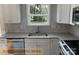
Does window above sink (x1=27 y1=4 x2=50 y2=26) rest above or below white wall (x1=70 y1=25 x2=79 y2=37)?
above


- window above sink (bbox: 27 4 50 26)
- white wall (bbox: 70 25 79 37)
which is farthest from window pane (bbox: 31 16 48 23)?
white wall (bbox: 70 25 79 37)

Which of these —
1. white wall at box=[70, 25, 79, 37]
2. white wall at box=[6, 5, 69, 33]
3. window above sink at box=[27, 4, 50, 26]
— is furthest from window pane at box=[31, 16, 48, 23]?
white wall at box=[70, 25, 79, 37]

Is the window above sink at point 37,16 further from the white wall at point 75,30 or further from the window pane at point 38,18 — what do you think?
the white wall at point 75,30

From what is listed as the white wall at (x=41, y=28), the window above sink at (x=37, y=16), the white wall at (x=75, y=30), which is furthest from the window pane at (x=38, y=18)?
the white wall at (x=75, y=30)

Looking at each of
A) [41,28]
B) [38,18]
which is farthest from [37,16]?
[41,28]

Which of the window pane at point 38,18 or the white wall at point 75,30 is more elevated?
the window pane at point 38,18

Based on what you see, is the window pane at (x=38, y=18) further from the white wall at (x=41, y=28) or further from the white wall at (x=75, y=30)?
the white wall at (x=75, y=30)

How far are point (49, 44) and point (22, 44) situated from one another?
54 cm

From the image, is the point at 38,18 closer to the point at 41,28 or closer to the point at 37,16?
the point at 37,16

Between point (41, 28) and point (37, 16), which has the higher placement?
point (37, 16)

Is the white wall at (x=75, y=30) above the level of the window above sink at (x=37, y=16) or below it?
below

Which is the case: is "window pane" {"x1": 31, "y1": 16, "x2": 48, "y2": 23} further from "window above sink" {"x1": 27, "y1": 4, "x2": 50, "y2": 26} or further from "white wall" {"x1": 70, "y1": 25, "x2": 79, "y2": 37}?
"white wall" {"x1": 70, "y1": 25, "x2": 79, "y2": 37}

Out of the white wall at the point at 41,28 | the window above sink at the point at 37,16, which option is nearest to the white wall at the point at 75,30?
the white wall at the point at 41,28
